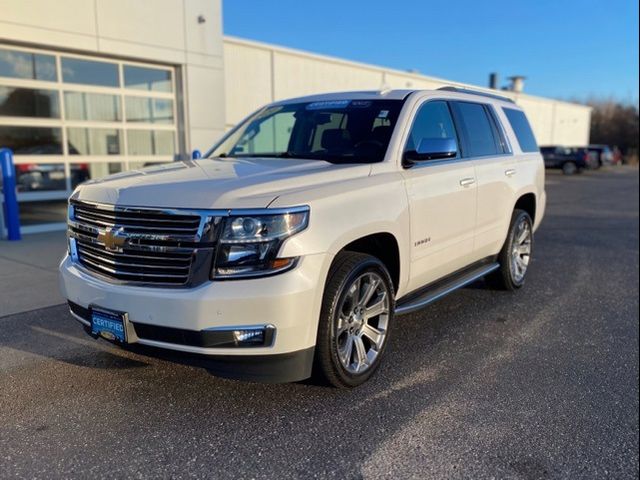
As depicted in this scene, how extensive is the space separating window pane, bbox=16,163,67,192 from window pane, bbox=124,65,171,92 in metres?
2.22

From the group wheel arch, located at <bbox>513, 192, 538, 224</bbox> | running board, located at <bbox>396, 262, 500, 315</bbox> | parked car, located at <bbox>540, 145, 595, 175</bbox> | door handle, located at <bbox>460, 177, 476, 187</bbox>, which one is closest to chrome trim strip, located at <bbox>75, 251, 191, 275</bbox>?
running board, located at <bbox>396, 262, 500, 315</bbox>

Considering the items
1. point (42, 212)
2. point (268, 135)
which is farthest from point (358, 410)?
point (42, 212)

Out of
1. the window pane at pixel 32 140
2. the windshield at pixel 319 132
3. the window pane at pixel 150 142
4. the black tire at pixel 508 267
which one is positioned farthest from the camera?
the window pane at pixel 150 142

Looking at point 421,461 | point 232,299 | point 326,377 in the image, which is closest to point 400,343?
point 326,377

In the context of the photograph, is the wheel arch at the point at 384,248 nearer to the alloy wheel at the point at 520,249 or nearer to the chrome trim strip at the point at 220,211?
the chrome trim strip at the point at 220,211

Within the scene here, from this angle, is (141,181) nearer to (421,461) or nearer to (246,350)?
(246,350)

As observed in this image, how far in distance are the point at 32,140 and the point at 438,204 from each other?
26.8 feet

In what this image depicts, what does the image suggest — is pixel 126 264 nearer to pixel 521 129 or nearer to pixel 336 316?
pixel 336 316

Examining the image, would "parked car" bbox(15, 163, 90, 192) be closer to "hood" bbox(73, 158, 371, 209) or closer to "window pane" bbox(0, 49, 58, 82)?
"window pane" bbox(0, 49, 58, 82)

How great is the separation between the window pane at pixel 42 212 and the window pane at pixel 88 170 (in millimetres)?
479

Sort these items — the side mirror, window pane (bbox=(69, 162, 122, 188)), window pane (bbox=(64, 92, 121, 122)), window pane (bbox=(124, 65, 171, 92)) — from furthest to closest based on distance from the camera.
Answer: window pane (bbox=(124, 65, 171, 92)) → window pane (bbox=(69, 162, 122, 188)) → window pane (bbox=(64, 92, 121, 122)) → the side mirror

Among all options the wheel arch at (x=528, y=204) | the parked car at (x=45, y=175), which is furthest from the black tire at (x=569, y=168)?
the parked car at (x=45, y=175)

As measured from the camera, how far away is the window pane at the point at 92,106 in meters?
10.1

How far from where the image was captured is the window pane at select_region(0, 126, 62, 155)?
9.39 m
